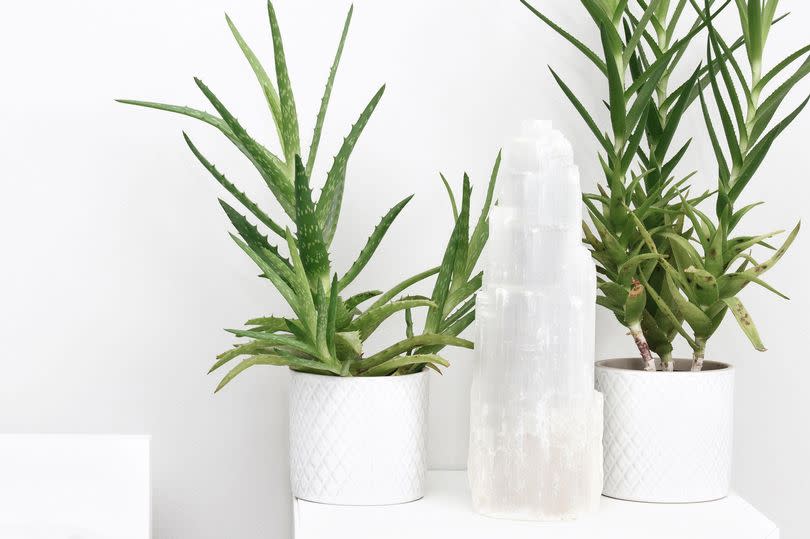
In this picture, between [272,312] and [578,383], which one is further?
Result: [272,312]

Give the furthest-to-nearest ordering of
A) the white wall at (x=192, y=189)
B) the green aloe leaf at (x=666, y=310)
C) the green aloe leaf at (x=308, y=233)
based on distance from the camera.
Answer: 1. the white wall at (x=192, y=189)
2. the green aloe leaf at (x=666, y=310)
3. the green aloe leaf at (x=308, y=233)

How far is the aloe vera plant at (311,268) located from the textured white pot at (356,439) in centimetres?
2

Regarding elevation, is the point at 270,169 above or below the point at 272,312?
above

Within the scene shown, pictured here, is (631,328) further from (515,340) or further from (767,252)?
(767,252)

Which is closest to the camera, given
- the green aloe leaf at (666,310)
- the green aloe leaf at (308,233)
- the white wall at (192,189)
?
the green aloe leaf at (308,233)

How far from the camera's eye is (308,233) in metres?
0.68

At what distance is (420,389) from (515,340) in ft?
0.32

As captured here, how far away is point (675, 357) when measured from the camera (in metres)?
0.90

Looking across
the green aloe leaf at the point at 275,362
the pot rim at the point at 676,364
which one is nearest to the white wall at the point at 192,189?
the pot rim at the point at 676,364

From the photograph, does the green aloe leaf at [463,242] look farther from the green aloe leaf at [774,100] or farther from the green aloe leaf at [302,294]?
the green aloe leaf at [774,100]

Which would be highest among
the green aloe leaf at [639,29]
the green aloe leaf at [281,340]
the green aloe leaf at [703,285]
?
the green aloe leaf at [639,29]

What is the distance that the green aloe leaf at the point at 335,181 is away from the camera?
729mm

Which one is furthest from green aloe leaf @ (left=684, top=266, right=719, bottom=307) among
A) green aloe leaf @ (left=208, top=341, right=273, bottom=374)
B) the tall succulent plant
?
green aloe leaf @ (left=208, top=341, right=273, bottom=374)

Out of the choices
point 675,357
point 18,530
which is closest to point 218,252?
point 18,530
